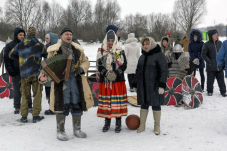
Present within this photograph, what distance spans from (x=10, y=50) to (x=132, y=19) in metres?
56.8

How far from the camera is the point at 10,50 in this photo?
15.7 feet

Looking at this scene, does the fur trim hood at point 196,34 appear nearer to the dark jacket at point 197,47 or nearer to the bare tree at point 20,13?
the dark jacket at point 197,47

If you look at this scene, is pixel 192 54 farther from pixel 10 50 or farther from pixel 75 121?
pixel 10 50

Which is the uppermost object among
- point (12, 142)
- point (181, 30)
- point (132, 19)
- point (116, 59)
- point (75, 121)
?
point (132, 19)

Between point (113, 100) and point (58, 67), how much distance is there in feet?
3.85

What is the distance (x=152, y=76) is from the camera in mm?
3664

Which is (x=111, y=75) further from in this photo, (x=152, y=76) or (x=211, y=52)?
(x=211, y=52)

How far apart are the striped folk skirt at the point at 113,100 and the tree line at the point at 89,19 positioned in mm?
26907

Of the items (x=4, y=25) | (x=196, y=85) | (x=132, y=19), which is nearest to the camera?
(x=196, y=85)

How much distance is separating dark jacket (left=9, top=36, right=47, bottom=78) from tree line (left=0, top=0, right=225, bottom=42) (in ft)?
85.1

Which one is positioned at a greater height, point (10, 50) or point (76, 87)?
point (10, 50)

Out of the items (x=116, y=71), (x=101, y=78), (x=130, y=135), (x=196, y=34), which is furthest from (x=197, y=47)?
(x=130, y=135)

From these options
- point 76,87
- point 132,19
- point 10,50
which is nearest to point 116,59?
point 76,87

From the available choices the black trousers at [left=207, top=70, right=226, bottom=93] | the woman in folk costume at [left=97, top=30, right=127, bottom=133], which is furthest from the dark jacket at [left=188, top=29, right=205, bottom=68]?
the woman in folk costume at [left=97, top=30, right=127, bottom=133]
